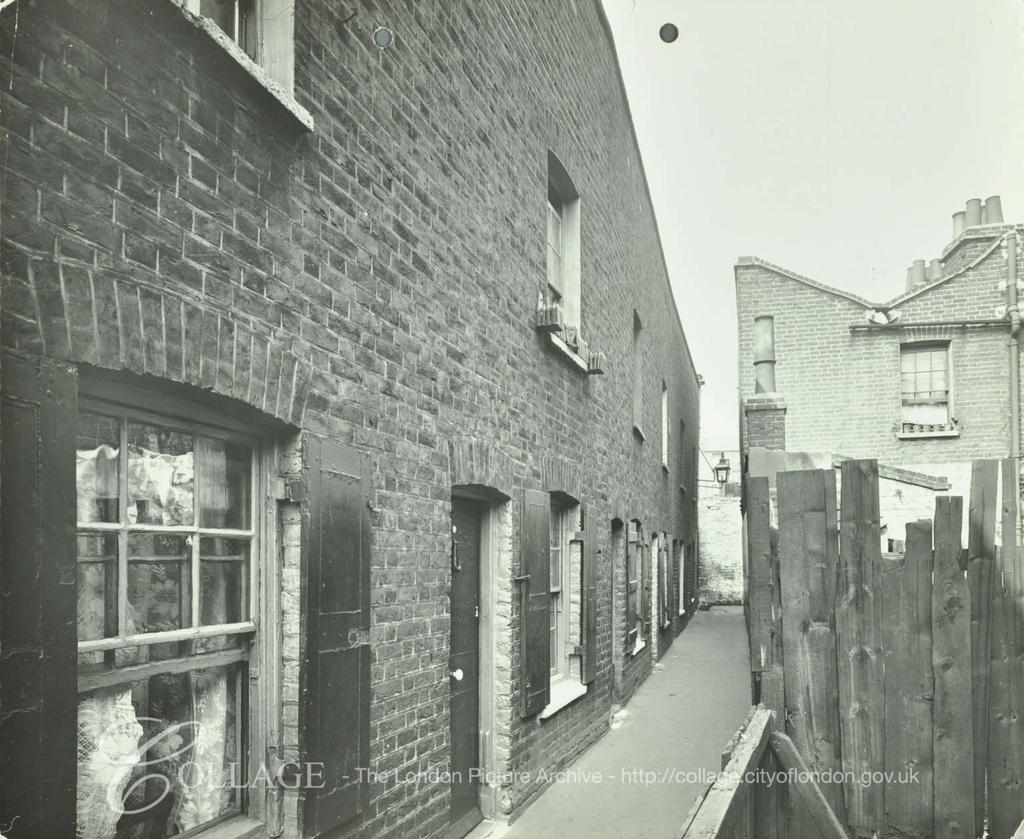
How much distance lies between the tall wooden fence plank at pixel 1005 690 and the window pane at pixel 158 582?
11.2ft

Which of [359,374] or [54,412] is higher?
[359,374]

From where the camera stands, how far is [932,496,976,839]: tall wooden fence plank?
12.5 feet

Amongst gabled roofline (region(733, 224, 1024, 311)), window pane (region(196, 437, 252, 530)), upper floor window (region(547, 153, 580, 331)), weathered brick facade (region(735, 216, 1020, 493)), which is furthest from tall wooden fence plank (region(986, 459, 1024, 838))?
gabled roofline (region(733, 224, 1024, 311))

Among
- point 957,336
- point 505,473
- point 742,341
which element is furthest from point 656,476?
point 505,473

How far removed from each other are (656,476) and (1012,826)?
10.6m

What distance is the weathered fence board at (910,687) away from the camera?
3834mm

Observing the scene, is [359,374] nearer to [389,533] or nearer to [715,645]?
[389,533]

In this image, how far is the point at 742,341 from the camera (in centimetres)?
1566

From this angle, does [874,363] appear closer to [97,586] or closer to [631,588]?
[631,588]

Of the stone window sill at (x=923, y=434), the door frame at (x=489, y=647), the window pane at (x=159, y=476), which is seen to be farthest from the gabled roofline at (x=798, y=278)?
the window pane at (x=159, y=476)

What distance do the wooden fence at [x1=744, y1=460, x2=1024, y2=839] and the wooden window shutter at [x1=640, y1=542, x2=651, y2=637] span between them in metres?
8.24

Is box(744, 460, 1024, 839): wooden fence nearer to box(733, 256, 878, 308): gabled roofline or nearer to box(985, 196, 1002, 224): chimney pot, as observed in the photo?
box(733, 256, 878, 308): gabled roofline

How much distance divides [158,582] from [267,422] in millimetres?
717

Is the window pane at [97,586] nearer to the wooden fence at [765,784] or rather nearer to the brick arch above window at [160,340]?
the brick arch above window at [160,340]
